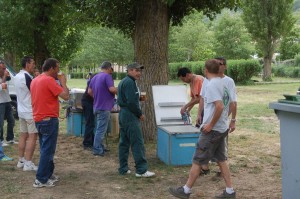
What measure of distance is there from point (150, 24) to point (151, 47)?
18.6 inches

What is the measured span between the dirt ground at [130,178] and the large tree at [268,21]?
26193mm

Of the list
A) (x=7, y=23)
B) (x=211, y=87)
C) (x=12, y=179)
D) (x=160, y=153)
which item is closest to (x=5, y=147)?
(x=12, y=179)

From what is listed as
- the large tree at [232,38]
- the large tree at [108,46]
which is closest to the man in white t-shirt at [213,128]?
the large tree at [232,38]

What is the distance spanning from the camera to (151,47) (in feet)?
30.7

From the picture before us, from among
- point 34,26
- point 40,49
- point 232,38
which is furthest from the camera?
point 232,38

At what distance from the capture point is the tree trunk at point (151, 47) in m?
9.32

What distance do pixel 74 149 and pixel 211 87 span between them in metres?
4.76

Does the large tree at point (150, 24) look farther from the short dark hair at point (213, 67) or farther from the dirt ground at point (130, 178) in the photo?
the short dark hair at point (213, 67)

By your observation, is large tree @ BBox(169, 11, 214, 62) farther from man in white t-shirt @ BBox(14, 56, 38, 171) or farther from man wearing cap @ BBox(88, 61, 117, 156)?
man in white t-shirt @ BBox(14, 56, 38, 171)

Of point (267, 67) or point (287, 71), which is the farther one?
point (287, 71)

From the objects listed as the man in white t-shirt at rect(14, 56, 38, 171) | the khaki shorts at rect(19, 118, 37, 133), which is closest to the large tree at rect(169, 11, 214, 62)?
the khaki shorts at rect(19, 118, 37, 133)

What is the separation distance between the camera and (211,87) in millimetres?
5336

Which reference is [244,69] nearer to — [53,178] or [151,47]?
[151,47]

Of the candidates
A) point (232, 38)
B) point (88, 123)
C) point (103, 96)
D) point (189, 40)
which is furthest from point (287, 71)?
point (103, 96)
